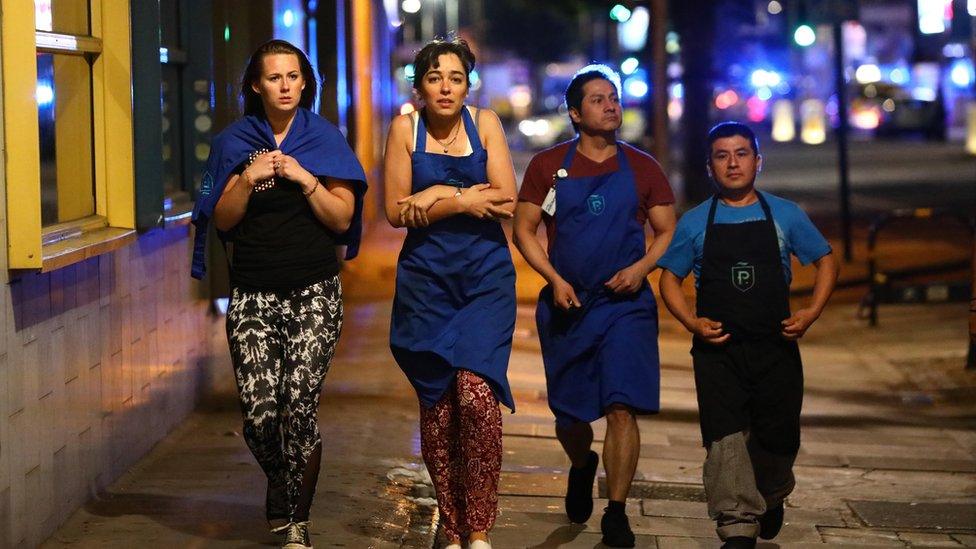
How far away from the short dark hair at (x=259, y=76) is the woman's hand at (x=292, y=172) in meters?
0.32

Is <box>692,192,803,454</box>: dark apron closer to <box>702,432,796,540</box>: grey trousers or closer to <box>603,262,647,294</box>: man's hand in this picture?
<box>702,432,796,540</box>: grey trousers

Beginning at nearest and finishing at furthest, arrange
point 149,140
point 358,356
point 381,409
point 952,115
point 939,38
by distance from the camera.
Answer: point 149,140
point 381,409
point 358,356
point 939,38
point 952,115

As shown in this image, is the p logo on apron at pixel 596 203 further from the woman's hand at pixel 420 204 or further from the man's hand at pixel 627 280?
the woman's hand at pixel 420 204

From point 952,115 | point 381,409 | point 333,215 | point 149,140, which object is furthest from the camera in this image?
point 952,115

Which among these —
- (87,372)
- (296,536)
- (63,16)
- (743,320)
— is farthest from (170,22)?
(743,320)

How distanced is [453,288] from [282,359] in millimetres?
698

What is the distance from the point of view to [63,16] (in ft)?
21.9

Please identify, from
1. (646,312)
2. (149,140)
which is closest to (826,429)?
(646,312)

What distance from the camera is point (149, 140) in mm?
7125

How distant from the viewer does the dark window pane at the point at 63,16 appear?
6416mm

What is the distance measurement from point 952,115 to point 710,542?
2214 inches

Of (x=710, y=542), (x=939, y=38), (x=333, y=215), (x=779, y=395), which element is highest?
(x=939, y=38)

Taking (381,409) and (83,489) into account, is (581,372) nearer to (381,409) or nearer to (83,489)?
(83,489)

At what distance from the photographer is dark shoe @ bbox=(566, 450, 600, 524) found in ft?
21.6
